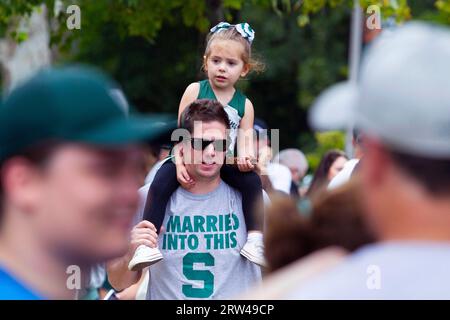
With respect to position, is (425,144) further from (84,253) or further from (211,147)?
(211,147)

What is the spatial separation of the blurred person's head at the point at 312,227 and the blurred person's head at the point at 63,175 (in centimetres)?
38

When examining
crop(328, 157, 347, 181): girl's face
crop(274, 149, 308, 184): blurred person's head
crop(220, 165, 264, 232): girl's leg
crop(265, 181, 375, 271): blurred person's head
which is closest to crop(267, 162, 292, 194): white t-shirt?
crop(328, 157, 347, 181): girl's face

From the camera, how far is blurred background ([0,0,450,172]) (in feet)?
40.1

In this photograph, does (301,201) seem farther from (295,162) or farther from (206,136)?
(295,162)

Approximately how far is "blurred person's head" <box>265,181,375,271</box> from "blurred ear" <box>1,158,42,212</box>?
581mm

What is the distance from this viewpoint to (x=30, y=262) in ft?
8.14

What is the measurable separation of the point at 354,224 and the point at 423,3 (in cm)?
2839

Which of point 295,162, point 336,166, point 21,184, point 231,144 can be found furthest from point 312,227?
point 295,162

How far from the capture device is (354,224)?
274 centimetres

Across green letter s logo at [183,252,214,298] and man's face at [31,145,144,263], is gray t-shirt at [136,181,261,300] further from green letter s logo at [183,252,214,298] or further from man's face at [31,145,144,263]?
man's face at [31,145,144,263]

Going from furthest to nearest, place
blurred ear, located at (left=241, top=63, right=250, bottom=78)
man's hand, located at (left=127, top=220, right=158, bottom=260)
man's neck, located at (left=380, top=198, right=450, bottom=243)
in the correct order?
blurred ear, located at (left=241, top=63, right=250, bottom=78) → man's hand, located at (left=127, top=220, right=158, bottom=260) → man's neck, located at (left=380, top=198, right=450, bottom=243)

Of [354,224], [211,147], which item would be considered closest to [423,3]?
[211,147]

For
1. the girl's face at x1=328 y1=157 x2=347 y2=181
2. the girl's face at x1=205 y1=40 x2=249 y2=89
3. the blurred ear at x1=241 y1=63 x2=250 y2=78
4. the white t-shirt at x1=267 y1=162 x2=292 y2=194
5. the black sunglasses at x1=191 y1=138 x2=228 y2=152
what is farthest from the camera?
the girl's face at x1=328 y1=157 x2=347 y2=181

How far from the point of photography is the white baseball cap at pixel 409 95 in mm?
2367
